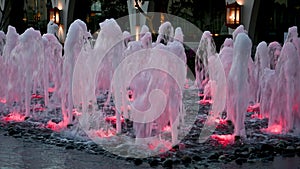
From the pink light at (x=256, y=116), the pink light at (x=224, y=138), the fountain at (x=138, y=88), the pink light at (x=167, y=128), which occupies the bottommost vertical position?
the pink light at (x=224, y=138)

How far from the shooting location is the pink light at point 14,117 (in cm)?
749

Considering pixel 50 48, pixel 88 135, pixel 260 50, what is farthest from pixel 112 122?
pixel 260 50

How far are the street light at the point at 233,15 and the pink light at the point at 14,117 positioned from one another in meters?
9.53

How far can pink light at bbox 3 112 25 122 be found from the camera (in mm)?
7492

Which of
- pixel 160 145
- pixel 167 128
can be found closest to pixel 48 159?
pixel 160 145

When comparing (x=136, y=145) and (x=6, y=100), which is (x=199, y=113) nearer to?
(x=136, y=145)

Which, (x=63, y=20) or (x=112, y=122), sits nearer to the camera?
(x=112, y=122)

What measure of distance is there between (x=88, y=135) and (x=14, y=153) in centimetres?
114

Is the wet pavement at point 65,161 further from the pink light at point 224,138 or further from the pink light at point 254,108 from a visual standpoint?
the pink light at point 254,108

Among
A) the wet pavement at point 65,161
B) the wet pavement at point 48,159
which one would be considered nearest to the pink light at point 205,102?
the wet pavement at point 65,161

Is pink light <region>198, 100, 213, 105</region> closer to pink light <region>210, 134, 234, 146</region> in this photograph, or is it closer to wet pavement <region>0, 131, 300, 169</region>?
pink light <region>210, 134, 234, 146</region>

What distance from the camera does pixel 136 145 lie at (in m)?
5.62

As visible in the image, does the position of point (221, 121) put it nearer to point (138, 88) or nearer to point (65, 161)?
point (138, 88)

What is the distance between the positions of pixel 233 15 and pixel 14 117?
9.91 meters
